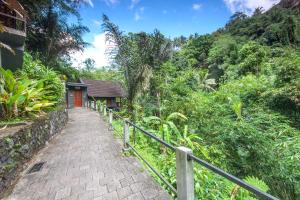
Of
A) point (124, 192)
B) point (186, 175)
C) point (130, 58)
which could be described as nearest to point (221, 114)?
point (130, 58)

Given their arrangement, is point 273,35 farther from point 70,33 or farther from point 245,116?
point 70,33

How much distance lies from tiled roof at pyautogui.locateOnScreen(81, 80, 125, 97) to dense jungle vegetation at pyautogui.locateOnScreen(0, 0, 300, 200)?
797 centimetres

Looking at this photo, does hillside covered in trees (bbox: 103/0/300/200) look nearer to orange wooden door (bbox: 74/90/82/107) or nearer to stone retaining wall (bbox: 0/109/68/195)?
stone retaining wall (bbox: 0/109/68/195)

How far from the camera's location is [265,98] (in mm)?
8094

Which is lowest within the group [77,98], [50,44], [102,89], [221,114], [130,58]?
[221,114]

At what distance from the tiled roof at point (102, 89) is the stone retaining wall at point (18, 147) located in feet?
62.3

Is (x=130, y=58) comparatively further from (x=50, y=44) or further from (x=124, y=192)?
(x=50, y=44)

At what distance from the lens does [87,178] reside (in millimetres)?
3584

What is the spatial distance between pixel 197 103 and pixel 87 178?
6345mm

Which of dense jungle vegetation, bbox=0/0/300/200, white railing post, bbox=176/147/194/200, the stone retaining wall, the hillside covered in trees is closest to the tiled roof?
dense jungle vegetation, bbox=0/0/300/200

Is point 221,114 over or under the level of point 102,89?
under

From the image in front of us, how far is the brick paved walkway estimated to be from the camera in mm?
3004

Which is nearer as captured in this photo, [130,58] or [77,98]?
[130,58]

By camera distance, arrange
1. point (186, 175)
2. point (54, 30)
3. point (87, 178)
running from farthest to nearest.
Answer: point (54, 30), point (87, 178), point (186, 175)
